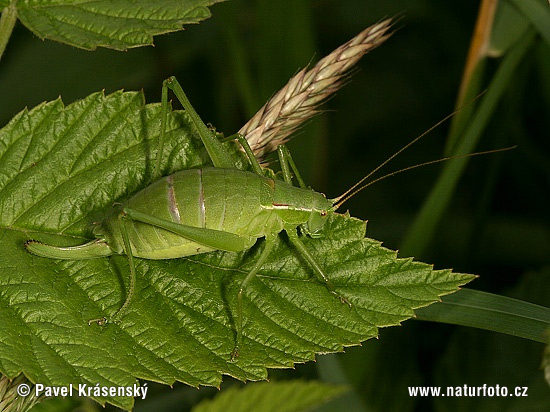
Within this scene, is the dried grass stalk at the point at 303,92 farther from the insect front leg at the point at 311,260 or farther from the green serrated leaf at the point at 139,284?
the insect front leg at the point at 311,260

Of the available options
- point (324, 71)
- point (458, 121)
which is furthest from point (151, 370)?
point (458, 121)

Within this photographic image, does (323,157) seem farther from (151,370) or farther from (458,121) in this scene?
(151,370)

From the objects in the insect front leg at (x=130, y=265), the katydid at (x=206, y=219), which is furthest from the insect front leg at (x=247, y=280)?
the insect front leg at (x=130, y=265)

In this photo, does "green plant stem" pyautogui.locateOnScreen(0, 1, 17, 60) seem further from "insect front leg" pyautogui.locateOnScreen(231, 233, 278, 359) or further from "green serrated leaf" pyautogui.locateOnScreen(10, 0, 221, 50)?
"insect front leg" pyautogui.locateOnScreen(231, 233, 278, 359)

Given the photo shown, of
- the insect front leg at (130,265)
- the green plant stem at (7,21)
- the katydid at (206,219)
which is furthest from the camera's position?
the green plant stem at (7,21)

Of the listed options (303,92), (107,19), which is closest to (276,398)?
(303,92)

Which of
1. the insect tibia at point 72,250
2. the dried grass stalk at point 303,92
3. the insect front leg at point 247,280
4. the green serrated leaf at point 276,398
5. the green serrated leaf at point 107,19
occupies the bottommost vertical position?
the green serrated leaf at point 276,398

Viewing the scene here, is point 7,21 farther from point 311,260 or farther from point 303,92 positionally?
point 311,260
